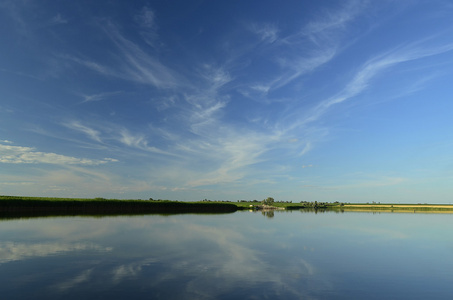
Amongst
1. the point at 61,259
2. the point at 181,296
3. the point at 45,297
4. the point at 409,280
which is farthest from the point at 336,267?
the point at 61,259

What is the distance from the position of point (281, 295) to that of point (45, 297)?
37.1 feet

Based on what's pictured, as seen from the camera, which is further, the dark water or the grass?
the grass

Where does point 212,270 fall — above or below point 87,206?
below

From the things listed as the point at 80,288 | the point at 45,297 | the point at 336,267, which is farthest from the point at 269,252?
the point at 45,297

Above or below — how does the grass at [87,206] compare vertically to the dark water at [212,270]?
above

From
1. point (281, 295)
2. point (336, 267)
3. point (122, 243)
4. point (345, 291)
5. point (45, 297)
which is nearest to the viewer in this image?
point (45, 297)

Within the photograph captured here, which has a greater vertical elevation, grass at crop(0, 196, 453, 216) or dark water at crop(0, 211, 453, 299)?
grass at crop(0, 196, 453, 216)

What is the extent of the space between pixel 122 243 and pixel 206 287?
16011 millimetres

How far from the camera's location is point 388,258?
24.8m

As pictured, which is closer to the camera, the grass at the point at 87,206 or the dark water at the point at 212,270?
the dark water at the point at 212,270

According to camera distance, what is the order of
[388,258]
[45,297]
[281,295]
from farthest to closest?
[388,258] → [281,295] → [45,297]

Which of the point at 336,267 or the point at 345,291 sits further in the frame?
the point at 336,267

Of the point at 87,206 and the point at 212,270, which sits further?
the point at 87,206

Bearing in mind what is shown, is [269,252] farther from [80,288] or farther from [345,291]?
[80,288]
